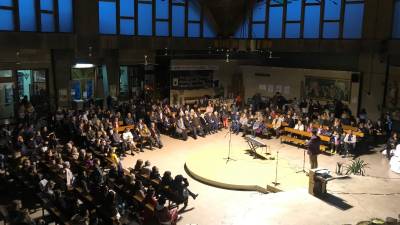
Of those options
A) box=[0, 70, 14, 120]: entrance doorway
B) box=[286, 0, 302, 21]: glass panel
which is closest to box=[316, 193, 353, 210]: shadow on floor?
box=[286, 0, 302, 21]: glass panel

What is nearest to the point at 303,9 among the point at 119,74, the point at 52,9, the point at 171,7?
the point at 171,7

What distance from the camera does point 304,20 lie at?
2214cm

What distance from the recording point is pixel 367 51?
20.2 metres

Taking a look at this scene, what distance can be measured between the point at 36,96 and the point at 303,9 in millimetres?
14563

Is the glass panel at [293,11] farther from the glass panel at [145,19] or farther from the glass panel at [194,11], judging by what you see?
the glass panel at [145,19]

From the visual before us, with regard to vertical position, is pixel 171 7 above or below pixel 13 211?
above

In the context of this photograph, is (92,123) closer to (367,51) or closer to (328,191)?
(328,191)

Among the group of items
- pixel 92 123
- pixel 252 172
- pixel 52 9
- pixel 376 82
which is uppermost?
pixel 52 9

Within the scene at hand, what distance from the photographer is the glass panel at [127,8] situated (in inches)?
848

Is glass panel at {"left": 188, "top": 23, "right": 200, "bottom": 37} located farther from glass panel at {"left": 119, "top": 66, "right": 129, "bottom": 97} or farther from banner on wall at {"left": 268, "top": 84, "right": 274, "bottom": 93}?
banner on wall at {"left": 268, "top": 84, "right": 274, "bottom": 93}

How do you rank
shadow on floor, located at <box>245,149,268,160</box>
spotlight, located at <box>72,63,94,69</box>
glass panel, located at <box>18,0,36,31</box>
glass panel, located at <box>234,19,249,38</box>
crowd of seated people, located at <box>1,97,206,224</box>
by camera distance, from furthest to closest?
glass panel, located at <box>234,19,249,38</box>, spotlight, located at <box>72,63,94,69</box>, glass panel, located at <box>18,0,36,31</box>, shadow on floor, located at <box>245,149,268,160</box>, crowd of seated people, located at <box>1,97,206,224</box>

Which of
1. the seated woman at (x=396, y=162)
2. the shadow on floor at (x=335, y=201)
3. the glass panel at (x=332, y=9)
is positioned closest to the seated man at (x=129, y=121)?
the shadow on floor at (x=335, y=201)

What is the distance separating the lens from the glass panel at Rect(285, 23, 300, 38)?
22.5 m

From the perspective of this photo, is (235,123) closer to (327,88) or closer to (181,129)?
(181,129)
